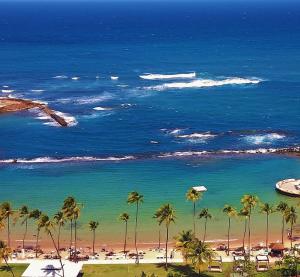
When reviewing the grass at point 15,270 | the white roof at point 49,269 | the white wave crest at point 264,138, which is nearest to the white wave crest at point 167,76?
the white wave crest at point 264,138

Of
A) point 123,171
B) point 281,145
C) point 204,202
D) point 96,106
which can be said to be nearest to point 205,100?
point 96,106

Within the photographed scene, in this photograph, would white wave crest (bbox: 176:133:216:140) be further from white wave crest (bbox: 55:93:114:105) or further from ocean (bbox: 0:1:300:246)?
white wave crest (bbox: 55:93:114:105)

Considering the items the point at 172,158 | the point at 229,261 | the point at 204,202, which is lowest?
the point at 229,261

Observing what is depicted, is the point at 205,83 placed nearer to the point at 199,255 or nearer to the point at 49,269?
the point at 49,269

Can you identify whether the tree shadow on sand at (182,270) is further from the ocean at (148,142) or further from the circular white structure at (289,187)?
the circular white structure at (289,187)

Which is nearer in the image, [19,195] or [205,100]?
[19,195]

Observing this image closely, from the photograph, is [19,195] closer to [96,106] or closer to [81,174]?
[81,174]
